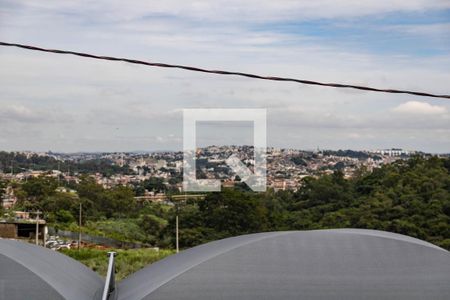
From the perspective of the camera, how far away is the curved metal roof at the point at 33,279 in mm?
4176

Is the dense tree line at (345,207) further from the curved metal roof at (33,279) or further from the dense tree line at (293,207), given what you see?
the curved metal roof at (33,279)

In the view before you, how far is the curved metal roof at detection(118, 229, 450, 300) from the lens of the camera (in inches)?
168

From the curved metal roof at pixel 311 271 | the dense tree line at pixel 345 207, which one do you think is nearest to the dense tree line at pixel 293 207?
the dense tree line at pixel 345 207

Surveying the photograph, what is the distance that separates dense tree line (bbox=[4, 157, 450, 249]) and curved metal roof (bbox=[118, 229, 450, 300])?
36.1 feet

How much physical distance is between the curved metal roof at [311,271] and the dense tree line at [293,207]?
433 inches

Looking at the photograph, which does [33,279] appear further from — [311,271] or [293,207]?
[293,207]

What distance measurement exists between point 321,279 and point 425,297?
598 mm

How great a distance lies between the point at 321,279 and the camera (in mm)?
4336

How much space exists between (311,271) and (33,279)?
5.00 ft

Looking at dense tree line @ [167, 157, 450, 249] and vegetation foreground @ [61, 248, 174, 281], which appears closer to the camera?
vegetation foreground @ [61, 248, 174, 281]

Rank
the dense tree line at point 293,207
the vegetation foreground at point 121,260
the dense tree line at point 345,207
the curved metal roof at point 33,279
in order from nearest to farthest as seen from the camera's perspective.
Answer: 1. the curved metal roof at point 33,279
2. the vegetation foreground at point 121,260
3. the dense tree line at point 345,207
4. the dense tree line at point 293,207

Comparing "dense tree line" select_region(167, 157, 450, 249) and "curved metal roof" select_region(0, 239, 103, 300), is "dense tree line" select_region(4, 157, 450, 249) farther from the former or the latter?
"curved metal roof" select_region(0, 239, 103, 300)

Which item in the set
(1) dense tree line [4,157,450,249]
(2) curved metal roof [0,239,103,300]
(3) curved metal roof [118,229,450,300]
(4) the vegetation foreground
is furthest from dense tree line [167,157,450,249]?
(2) curved metal roof [0,239,103,300]

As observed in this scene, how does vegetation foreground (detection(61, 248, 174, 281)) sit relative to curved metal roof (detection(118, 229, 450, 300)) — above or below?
below
